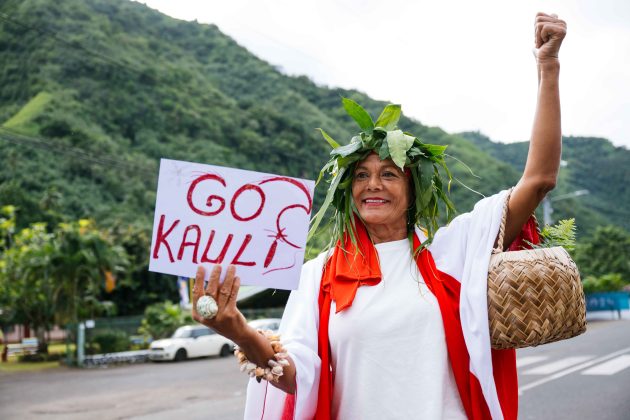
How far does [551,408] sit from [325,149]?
32.2 metres

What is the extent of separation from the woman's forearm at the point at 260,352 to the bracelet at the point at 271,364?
0.05 feet

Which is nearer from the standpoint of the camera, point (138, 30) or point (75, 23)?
point (75, 23)

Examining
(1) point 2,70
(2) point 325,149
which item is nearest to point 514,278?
(2) point 325,149

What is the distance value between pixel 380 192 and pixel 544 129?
0.61m

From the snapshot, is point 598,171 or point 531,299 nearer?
point 531,299

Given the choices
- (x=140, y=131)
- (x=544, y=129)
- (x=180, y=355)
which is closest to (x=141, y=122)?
(x=140, y=131)

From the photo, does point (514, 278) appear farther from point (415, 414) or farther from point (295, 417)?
Answer: point (295, 417)

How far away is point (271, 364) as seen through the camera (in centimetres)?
219

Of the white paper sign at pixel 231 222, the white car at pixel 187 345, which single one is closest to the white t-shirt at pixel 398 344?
the white paper sign at pixel 231 222

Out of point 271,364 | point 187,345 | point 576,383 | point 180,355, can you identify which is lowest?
point 180,355

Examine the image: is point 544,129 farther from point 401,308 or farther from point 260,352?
point 260,352

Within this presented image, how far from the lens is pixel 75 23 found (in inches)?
2251

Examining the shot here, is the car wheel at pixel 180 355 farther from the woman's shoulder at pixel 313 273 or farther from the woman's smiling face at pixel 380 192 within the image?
the woman's smiling face at pixel 380 192

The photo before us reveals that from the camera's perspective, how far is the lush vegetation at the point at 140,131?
1473 inches
